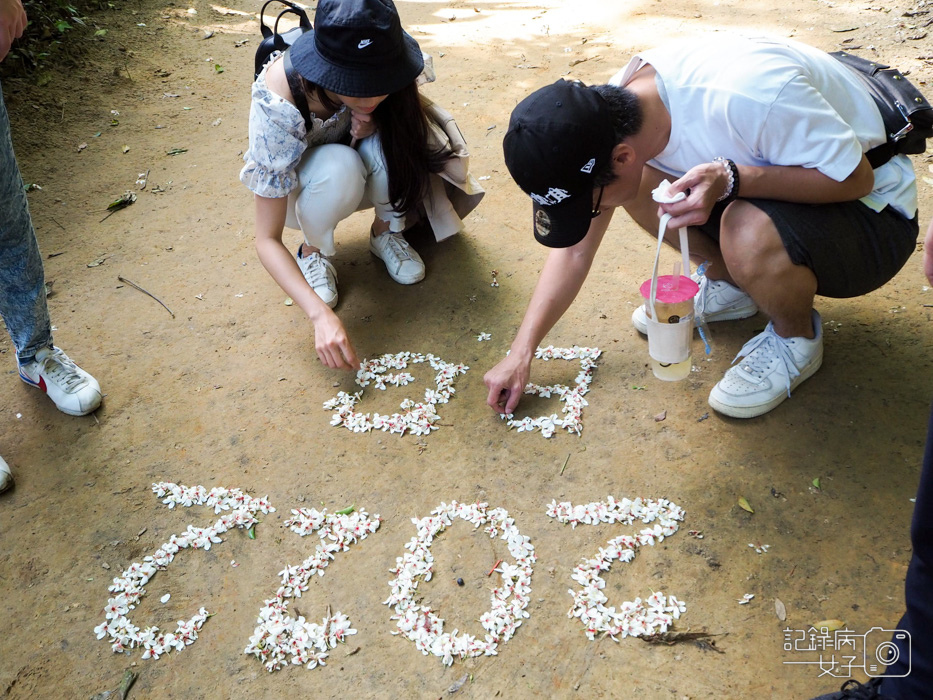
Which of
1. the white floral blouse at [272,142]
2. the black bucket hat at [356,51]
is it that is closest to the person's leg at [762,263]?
the black bucket hat at [356,51]

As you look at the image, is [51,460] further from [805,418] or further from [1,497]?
[805,418]

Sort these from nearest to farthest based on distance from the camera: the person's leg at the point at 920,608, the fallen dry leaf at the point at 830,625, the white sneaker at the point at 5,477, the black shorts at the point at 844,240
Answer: the person's leg at the point at 920,608, the fallen dry leaf at the point at 830,625, the black shorts at the point at 844,240, the white sneaker at the point at 5,477

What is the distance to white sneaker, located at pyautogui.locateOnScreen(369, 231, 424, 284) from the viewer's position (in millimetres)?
3488

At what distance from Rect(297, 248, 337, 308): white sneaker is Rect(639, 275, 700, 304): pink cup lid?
159cm

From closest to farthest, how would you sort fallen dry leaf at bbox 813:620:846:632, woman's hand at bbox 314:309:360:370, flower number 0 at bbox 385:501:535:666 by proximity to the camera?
fallen dry leaf at bbox 813:620:846:632, flower number 0 at bbox 385:501:535:666, woman's hand at bbox 314:309:360:370

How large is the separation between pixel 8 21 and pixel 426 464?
1.96m

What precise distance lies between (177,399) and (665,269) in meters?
2.15

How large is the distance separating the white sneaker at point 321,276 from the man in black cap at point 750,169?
49.0 inches

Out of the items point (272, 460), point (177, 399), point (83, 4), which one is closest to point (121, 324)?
point (177, 399)

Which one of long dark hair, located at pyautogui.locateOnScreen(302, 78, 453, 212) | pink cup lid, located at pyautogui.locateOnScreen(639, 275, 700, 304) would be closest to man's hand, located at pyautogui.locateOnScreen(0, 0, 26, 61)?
long dark hair, located at pyautogui.locateOnScreen(302, 78, 453, 212)

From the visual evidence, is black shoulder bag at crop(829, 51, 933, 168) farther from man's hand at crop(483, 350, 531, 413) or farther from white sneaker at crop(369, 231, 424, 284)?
white sneaker at crop(369, 231, 424, 284)

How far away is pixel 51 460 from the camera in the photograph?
2830 millimetres

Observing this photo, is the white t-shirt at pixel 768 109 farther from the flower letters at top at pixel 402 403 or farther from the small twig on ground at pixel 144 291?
the small twig on ground at pixel 144 291

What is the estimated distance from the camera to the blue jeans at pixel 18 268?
102 inches
